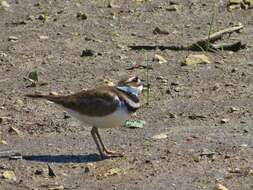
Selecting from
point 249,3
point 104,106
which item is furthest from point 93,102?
point 249,3

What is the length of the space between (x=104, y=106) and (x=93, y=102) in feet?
0.36

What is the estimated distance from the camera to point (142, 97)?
32.2ft

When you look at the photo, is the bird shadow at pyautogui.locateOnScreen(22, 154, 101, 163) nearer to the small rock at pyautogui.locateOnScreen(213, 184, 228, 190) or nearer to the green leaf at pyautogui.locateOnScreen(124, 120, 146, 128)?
the green leaf at pyautogui.locateOnScreen(124, 120, 146, 128)

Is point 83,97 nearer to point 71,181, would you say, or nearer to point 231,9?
point 71,181

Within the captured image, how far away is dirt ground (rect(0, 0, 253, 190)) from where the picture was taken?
25.6ft

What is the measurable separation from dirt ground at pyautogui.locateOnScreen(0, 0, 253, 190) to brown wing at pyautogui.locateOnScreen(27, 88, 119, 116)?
0.43 m

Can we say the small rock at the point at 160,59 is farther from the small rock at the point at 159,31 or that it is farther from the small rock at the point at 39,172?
the small rock at the point at 39,172

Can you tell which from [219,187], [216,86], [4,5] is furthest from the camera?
[4,5]

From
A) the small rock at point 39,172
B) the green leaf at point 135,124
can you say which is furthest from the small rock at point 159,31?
the small rock at point 39,172

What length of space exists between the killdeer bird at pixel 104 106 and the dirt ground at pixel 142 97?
30 centimetres

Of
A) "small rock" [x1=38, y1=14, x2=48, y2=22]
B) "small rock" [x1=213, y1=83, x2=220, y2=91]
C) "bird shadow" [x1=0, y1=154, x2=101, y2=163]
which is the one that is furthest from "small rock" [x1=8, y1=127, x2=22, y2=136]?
"small rock" [x1=38, y1=14, x2=48, y2=22]

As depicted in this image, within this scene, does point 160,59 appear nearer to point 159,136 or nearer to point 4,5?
point 159,136

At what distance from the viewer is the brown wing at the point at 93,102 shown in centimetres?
810

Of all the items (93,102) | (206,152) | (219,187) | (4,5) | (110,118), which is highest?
(93,102)
